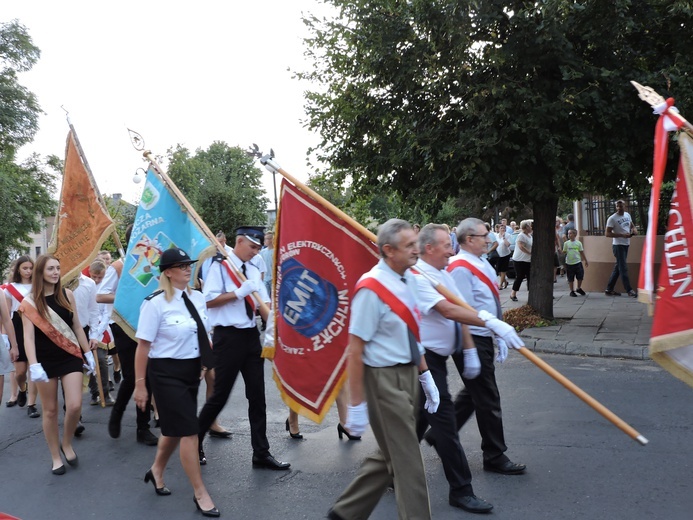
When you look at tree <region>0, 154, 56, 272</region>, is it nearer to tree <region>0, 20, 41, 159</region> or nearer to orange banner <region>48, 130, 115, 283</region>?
tree <region>0, 20, 41, 159</region>

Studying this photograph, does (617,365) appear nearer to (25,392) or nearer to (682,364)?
(682,364)

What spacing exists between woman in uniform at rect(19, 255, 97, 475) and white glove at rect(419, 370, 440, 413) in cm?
321

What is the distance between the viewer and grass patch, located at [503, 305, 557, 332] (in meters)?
→ 12.4

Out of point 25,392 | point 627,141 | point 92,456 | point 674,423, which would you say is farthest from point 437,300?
point 627,141

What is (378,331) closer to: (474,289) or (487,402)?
(474,289)

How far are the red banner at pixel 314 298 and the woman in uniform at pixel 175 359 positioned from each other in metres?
0.69

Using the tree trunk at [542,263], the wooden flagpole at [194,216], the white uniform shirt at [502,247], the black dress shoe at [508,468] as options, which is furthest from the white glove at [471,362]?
the white uniform shirt at [502,247]

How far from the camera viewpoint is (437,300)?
495cm

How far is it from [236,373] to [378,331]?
2.31 metres

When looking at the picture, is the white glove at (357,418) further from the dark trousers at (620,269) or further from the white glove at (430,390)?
the dark trousers at (620,269)

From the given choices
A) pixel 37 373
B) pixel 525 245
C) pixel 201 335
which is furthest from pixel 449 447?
pixel 525 245

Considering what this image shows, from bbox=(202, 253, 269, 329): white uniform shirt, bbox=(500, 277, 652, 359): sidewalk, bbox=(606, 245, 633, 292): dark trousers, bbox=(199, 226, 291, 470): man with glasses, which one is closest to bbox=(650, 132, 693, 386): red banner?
bbox=(199, 226, 291, 470): man with glasses

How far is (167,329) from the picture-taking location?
5.29 meters

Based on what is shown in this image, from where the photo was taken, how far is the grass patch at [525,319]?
12.4m
